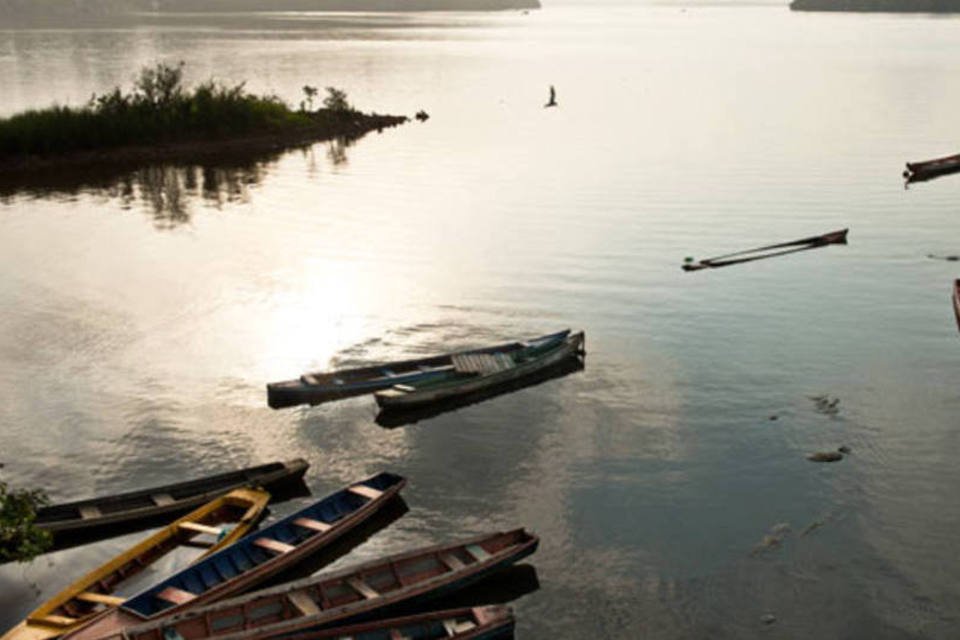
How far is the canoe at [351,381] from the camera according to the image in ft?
121

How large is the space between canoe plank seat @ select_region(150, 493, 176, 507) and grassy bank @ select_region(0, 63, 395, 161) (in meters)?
61.0

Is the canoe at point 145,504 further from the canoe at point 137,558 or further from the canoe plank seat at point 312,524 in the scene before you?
the canoe plank seat at point 312,524

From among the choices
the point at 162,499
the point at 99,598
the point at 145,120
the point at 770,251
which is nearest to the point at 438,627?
the point at 99,598

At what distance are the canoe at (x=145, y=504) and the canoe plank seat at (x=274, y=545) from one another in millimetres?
3575

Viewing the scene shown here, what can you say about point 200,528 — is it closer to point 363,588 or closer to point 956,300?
point 363,588

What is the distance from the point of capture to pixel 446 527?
29219mm

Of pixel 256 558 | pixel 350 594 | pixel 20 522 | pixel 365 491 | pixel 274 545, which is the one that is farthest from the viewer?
pixel 365 491

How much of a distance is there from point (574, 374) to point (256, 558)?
16838mm

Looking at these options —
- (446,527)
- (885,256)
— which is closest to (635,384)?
(446,527)

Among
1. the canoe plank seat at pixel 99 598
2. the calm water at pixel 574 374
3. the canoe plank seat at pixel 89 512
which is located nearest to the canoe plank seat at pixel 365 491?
the calm water at pixel 574 374

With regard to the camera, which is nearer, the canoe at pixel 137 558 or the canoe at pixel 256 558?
the canoe at pixel 256 558

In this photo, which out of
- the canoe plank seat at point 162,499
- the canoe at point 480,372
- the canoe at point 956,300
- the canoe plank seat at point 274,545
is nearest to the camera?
the canoe plank seat at point 274,545

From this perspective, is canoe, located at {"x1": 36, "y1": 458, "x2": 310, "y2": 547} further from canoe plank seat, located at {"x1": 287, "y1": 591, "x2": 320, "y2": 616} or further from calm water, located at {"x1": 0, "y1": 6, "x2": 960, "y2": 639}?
canoe plank seat, located at {"x1": 287, "y1": 591, "x2": 320, "y2": 616}

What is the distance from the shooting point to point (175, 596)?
23.6 m
